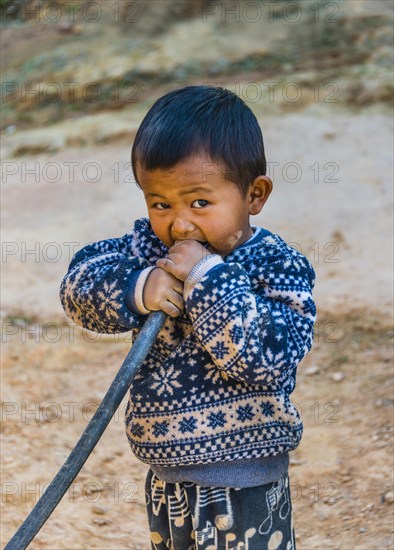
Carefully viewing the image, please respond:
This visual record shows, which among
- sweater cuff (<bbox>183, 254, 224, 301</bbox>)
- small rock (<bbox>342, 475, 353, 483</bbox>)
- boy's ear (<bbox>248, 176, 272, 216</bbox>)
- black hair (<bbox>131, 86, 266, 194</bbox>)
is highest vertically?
black hair (<bbox>131, 86, 266, 194</bbox>)

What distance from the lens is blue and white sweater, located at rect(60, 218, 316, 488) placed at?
62.5 inches

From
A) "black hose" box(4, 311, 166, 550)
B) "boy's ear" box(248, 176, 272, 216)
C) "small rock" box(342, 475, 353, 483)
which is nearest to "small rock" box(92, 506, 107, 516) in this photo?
"small rock" box(342, 475, 353, 483)

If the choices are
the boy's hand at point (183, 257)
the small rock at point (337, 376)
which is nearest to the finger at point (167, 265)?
the boy's hand at point (183, 257)

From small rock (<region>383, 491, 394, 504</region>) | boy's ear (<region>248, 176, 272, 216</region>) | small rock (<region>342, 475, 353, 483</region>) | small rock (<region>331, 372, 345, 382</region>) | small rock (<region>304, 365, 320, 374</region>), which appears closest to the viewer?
boy's ear (<region>248, 176, 272, 216</region>)

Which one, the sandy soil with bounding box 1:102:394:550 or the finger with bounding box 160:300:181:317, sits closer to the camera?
the finger with bounding box 160:300:181:317

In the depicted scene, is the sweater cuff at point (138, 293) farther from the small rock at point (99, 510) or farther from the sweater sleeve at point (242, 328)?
the small rock at point (99, 510)

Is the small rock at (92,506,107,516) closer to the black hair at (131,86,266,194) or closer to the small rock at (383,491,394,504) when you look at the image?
the small rock at (383,491,394,504)

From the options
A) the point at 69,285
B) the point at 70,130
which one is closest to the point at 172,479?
the point at 69,285

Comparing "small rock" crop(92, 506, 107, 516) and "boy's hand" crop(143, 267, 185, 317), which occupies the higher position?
"boy's hand" crop(143, 267, 185, 317)

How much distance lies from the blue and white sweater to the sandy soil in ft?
3.86

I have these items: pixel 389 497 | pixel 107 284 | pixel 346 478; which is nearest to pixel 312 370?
pixel 346 478

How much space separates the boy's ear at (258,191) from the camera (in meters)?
1.70

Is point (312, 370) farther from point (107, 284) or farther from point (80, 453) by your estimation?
point (80, 453)

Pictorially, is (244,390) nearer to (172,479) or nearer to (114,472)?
(172,479)
